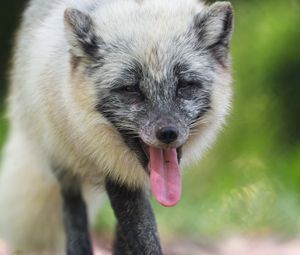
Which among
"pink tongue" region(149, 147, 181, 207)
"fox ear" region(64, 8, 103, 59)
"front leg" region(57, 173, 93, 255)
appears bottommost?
"front leg" region(57, 173, 93, 255)

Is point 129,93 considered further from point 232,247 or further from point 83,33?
point 232,247

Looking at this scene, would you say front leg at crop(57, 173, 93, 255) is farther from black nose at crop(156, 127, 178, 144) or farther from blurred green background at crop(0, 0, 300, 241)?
black nose at crop(156, 127, 178, 144)

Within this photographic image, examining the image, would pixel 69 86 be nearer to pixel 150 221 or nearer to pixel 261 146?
pixel 150 221

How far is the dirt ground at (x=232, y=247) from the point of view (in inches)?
293

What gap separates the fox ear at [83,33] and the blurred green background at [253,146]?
2.62 metres

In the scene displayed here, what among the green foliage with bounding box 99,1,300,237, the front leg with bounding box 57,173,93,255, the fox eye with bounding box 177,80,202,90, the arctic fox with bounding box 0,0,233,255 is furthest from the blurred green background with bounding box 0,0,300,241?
the fox eye with bounding box 177,80,202,90

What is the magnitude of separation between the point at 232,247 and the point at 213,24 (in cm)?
242

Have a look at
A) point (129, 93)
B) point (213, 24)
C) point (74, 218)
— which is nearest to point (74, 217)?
point (74, 218)

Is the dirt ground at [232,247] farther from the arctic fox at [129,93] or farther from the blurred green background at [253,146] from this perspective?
the arctic fox at [129,93]

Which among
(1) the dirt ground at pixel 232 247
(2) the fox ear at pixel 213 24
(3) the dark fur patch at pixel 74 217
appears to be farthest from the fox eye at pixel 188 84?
(1) the dirt ground at pixel 232 247

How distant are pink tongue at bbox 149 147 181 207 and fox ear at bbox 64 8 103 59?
63 centimetres

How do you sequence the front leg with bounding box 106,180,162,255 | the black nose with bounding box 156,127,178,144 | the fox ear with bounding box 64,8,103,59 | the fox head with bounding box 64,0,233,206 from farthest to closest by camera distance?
the front leg with bounding box 106,180,162,255, the fox ear with bounding box 64,8,103,59, the fox head with bounding box 64,0,233,206, the black nose with bounding box 156,127,178,144

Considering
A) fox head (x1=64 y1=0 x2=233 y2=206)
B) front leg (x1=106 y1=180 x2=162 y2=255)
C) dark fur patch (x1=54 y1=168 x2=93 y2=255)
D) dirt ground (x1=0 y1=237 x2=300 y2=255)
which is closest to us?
fox head (x1=64 y1=0 x2=233 y2=206)

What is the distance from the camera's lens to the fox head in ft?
18.4
